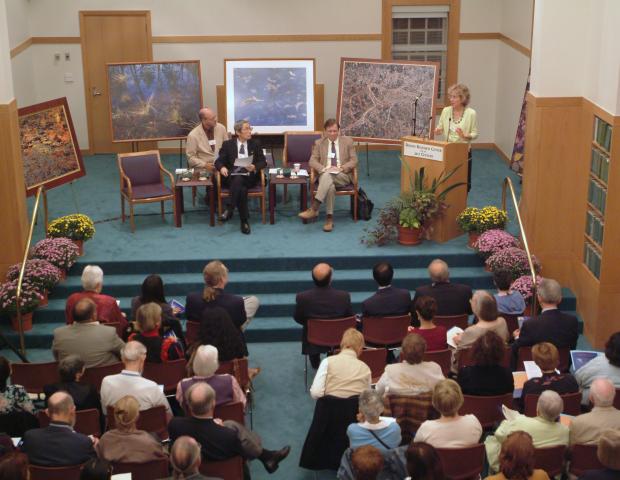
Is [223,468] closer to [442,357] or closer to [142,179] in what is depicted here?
[442,357]

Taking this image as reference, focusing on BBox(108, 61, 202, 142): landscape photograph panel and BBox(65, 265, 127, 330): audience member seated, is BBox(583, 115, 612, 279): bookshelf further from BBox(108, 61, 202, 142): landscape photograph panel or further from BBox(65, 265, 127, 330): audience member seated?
BBox(108, 61, 202, 142): landscape photograph panel

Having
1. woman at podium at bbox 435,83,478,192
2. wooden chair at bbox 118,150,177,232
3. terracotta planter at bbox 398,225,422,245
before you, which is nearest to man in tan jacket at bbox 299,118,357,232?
terracotta planter at bbox 398,225,422,245

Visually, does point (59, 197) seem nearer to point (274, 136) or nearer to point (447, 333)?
point (274, 136)

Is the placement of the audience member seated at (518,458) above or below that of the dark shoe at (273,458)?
above

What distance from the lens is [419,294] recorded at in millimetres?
7652

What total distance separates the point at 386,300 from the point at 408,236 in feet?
8.70

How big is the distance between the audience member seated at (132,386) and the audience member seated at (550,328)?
2.70m

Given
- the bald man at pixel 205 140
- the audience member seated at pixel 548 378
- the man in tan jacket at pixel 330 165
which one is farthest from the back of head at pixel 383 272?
the bald man at pixel 205 140

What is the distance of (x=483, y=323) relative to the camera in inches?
282

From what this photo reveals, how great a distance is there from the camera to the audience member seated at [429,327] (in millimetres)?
7051

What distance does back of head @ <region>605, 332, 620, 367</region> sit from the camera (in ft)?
21.4

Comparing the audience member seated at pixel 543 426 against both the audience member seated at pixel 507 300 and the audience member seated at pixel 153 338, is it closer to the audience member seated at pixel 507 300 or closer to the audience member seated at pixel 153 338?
the audience member seated at pixel 507 300

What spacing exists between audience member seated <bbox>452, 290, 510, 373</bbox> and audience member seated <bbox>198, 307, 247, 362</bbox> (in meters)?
1.67

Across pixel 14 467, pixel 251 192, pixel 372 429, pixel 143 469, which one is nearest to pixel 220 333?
pixel 143 469
